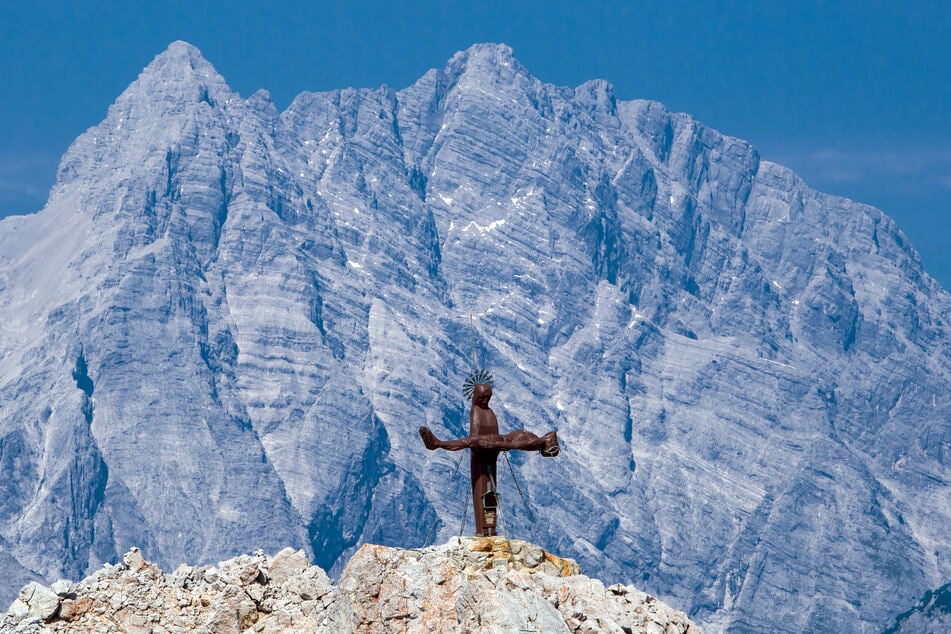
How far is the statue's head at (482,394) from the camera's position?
59094mm

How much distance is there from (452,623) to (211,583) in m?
14.0

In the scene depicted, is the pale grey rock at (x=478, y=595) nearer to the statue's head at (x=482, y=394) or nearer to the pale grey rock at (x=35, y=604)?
the statue's head at (x=482, y=394)

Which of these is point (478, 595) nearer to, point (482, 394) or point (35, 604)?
point (482, 394)

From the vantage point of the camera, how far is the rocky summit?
166ft

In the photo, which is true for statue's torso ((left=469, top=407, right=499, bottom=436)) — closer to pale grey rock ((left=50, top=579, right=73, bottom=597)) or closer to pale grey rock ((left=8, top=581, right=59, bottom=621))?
pale grey rock ((left=50, top=579, right=73, bottom=597))

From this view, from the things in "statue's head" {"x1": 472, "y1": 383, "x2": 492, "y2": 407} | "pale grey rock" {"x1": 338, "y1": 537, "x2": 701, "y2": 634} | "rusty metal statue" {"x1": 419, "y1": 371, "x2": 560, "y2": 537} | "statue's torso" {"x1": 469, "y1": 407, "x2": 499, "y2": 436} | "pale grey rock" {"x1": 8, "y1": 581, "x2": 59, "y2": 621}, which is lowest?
"pale grey rock" {"x1": 8, "y1": 581, "x2": 59, "y2": 621}

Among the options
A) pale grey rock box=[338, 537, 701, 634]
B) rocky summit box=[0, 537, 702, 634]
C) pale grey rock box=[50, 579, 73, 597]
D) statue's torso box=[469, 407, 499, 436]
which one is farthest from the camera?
pale grey rock box=[50, 579, 73, 597]

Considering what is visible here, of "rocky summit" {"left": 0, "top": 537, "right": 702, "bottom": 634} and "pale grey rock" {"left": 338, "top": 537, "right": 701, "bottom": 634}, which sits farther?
"rocky summit" {"left": 0, "top": 537, "right": 702, "bottom": 634}

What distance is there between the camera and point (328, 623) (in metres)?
53.5

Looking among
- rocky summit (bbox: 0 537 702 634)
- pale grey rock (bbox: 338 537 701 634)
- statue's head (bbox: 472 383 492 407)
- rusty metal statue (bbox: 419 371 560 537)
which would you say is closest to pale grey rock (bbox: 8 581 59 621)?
rocky summit (bbox: 0 537 702 634)

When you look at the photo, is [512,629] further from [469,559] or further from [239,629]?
[239,629]

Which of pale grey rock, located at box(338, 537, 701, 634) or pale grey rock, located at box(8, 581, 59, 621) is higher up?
pale grey rock, located at box(338, 537, 701, 634)

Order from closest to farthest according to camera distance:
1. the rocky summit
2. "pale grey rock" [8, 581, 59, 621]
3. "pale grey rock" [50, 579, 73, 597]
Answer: the rocky summit
"pale grey rock" [8, 581, 59, 621]
"pale grey rock" [50, 579, 73, 597]

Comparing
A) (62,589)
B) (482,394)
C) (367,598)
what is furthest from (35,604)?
(482,394)
